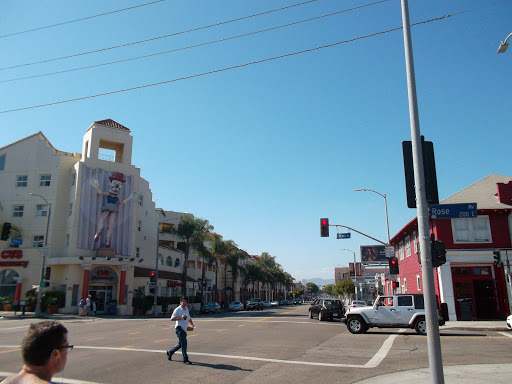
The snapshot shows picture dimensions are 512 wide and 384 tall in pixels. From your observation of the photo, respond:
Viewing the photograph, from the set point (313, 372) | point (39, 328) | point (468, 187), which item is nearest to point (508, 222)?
point (468, 187)

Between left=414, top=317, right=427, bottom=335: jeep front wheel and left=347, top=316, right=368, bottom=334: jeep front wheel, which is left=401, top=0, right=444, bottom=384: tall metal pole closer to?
left=347, top=316, right=368, bottom=334: jeep front wheel

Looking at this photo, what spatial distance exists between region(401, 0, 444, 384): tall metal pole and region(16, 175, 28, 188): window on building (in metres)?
44.7

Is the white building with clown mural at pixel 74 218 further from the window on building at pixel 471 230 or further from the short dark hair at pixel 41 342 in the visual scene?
the short dark hair at pixel 41 342

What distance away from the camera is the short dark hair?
2.70m

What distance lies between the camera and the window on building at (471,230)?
1061 inches

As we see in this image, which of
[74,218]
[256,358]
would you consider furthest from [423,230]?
[74,218]

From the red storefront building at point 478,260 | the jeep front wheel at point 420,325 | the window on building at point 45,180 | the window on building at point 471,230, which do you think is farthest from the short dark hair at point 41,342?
the window on building at point 45,180

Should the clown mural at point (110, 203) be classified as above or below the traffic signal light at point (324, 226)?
above

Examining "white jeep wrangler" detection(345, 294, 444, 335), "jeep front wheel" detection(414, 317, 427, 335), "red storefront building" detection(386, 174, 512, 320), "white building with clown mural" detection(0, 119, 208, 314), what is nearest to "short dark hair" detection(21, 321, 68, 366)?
"white jeep wrangler" detection(345, 294, 444, 335)

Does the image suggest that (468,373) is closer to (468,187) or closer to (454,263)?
(454,263)

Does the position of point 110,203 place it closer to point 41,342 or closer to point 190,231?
point 190,231

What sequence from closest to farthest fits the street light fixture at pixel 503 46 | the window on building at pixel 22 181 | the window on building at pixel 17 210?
the street light fixture at pixel 503 46 < the window on building at pixel 17 210 < the window on building at pixel 22 181

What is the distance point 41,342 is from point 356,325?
60.6ft

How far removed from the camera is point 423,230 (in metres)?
7.53
